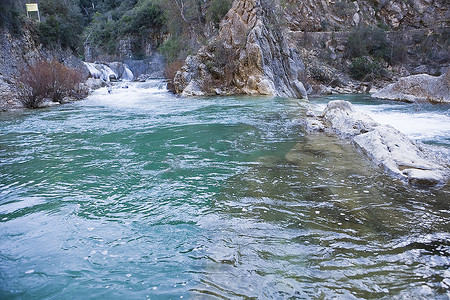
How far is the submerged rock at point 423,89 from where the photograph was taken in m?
15.4

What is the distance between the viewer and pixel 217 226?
124 inches

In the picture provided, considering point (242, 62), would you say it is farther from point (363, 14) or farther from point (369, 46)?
point (363, 14)

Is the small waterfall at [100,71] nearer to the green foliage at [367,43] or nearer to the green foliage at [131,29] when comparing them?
the green foliage at [131,29]

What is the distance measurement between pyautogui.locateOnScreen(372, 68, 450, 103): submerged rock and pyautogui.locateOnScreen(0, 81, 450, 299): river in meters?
12.6

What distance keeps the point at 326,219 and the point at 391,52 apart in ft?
111

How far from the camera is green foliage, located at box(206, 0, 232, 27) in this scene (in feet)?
81.4

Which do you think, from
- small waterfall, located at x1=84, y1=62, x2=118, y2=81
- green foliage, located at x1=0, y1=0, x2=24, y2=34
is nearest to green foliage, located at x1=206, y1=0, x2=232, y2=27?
small waterfall, located at x1=84, y1=62, x2=118, y2=81

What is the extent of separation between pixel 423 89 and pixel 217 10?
54.3 feet

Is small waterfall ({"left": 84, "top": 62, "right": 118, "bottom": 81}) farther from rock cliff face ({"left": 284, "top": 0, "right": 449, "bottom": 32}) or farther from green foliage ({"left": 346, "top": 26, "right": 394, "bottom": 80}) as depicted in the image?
green foliage ({"left": 346, "top": 26, "right": 394, "bottom": 80})

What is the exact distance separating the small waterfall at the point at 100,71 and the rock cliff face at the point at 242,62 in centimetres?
1000

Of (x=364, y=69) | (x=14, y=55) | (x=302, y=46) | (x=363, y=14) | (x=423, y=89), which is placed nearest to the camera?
(x=423, y=89)

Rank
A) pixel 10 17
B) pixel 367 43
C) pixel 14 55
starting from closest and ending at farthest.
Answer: pixel 14 55 → pixel 10 17 → pixel 367 43

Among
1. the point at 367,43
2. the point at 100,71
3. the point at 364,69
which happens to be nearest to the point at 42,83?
the point at 100,71

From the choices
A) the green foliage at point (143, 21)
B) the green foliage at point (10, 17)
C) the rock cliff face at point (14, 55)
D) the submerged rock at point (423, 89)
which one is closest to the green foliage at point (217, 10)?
the rock cliff face at point (14, 55)
